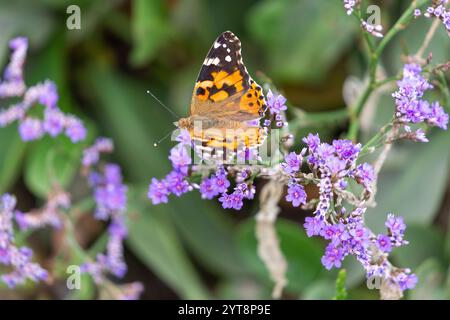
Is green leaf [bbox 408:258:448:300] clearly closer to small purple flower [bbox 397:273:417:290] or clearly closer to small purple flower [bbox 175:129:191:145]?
small purple flower [bbox 397:273:417:290]

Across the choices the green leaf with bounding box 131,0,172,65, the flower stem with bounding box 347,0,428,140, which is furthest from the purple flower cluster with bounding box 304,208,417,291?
the green leaf with bounding box 131,0,172,65

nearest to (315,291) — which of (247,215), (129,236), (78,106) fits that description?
(129,236)

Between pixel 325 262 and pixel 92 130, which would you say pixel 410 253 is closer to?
pixel 325 262

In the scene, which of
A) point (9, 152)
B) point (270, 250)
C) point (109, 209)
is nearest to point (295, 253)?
point (270, 250)

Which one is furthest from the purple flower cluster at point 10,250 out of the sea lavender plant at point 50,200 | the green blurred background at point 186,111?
the green blurred background at point 186,111

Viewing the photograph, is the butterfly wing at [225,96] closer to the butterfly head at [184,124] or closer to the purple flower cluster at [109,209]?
the butterfly head at [184,124]

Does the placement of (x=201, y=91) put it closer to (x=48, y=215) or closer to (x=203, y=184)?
(x=203, y=184)
